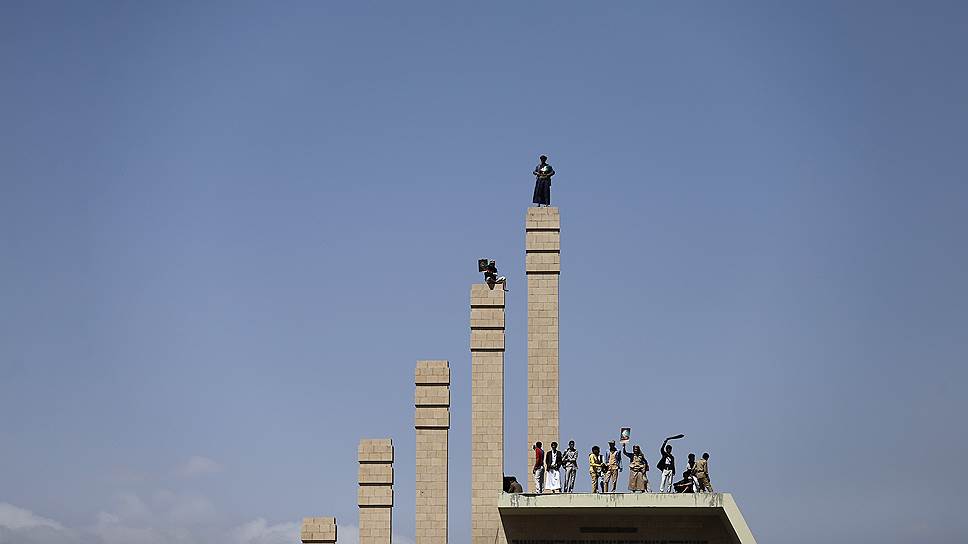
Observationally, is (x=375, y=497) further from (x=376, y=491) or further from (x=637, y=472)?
(x=637, y=472)

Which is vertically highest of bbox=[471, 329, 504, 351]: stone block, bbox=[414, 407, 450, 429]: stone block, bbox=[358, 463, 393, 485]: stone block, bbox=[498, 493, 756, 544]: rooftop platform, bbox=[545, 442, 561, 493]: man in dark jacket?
bbox=[471, 329, 504, 351]: stone block

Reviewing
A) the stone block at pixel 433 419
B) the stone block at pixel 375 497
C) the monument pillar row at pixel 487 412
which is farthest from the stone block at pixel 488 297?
the stone block at pixel 375 497

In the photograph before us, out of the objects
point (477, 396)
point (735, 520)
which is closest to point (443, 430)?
point (477, 396)

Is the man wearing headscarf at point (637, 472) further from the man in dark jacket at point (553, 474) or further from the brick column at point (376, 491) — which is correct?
the brick column at point (376, 491)

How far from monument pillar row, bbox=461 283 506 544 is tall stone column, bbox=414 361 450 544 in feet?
3.69

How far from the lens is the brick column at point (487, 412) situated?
48.3 meters

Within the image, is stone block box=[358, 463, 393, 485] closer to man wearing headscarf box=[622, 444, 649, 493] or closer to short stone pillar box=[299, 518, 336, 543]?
short stone pillar box=[299, 518, 336, 543]

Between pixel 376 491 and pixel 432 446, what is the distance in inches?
81.0

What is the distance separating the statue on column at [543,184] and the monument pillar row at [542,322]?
33 centimetres

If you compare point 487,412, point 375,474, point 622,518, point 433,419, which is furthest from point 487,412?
point 622,518

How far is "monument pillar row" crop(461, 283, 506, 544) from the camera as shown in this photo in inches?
1901

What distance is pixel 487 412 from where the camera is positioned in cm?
4912

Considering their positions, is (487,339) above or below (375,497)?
above

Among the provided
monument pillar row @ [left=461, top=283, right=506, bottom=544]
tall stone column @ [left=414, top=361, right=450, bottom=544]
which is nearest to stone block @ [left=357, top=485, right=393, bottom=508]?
tall stone column @ [left=414, top=361, right=450, bottom=544]
